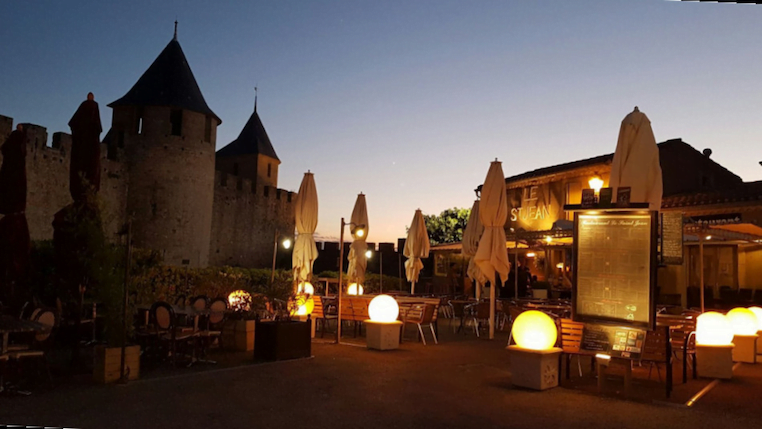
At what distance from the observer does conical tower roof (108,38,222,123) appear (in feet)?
69.9

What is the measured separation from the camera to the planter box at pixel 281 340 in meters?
7.84

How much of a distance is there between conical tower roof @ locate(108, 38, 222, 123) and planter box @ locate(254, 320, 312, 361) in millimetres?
15514

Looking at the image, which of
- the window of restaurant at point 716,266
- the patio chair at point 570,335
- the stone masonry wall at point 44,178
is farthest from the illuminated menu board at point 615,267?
the stone masonry wall at point 44,178

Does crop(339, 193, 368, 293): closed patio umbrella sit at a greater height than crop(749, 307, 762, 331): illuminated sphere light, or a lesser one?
greater

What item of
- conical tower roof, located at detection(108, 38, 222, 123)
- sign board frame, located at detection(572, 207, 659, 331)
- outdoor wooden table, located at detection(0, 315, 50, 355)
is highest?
conical tower roof, located at detection(108, 38, 222, 123)

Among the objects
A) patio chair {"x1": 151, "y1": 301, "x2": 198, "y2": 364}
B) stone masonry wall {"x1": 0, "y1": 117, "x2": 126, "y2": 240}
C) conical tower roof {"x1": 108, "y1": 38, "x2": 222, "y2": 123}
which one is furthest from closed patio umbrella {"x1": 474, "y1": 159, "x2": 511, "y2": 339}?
conical tower roof {"x1": 108, "y1": 38, "x2": 222, "y2": 123}

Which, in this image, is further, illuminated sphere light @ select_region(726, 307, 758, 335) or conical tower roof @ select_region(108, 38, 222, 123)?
conical tower roof @ select_region(108, 38, 222, 123)

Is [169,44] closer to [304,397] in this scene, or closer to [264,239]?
[264,239]

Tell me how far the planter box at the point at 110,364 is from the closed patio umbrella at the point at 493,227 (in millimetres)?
6303

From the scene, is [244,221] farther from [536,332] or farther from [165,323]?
[536,332]

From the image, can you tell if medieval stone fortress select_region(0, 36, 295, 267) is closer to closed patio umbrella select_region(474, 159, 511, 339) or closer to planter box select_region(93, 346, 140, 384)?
closed patio umbrella select_region(474, 159, 511, 339)

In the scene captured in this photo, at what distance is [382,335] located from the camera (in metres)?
8.85

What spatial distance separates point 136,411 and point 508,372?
428 cm

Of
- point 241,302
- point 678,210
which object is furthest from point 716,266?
point 241,302
